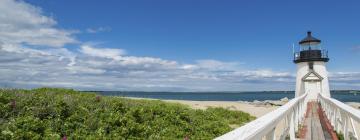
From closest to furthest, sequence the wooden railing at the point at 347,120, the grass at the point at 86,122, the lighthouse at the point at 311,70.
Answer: the wooden railing at the point at 347,120
the grass at the point at 86,122
the lighthouse at the point at 311,70

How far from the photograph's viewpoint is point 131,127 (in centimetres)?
791

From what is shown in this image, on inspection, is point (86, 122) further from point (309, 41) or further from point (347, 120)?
point (309, 41)

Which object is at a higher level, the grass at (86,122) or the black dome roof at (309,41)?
the black dome roof at (309,41)

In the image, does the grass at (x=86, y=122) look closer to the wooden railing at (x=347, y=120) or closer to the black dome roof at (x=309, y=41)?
the wooden railing at (x=347, y=120)

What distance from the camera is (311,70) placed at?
31172 millimetres

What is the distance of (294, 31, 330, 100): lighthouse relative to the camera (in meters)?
30.6

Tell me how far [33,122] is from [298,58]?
1166 inches

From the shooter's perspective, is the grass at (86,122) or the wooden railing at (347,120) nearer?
the wooden railing at (347,120)

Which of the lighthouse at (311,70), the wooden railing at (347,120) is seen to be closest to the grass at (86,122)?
the wooden railing at (347,120)

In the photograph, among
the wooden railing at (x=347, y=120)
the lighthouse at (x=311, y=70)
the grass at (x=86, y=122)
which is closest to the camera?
the wooden railing at (x=347, y=120)

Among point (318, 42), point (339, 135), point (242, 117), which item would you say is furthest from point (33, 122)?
point (318, 42)

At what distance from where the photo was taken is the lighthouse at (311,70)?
100 ft

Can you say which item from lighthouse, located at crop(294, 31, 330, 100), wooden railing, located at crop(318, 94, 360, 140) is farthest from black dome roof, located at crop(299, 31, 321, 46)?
wooden railing, located at crop(318, 94, 360, 140)

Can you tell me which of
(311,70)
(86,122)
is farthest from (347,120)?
(311,70)
